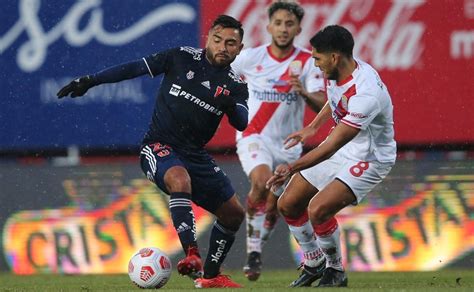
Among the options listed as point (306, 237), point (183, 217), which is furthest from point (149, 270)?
point (306, 237)

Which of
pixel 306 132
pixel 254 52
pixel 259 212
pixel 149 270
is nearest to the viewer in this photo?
pixel 149 270

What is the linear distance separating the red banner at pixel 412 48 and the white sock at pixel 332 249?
11.4 ft

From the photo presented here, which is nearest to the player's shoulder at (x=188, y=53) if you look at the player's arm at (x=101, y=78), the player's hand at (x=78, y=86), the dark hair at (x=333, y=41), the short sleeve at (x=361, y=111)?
the player's arm at (x=101, y=78)

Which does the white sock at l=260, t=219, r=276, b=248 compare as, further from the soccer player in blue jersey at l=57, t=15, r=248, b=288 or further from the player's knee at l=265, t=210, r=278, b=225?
the soccer player in blue jersey at l=57, t=15, r=248, b=288

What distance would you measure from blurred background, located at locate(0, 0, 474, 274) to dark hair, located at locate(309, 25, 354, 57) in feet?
11.6

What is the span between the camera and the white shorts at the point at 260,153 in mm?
11734

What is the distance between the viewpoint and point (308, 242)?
32.9ft

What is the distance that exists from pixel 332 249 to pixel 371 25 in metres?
4.02

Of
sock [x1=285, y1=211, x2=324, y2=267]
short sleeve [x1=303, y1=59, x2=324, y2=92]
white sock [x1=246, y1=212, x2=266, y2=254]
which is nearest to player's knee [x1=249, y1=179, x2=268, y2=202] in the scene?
white sock [x1=246, y1=212, x2=266, y2=254]

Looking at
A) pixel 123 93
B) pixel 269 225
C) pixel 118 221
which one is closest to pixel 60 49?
pixel 123 93

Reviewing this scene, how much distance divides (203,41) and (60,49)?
4.78ft

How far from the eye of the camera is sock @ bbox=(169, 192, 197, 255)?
8.82 meters

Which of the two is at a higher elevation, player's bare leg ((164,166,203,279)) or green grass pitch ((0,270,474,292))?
player's bare leg ((164,166,203,279))

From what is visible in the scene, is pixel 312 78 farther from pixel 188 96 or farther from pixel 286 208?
pixel 188 96
